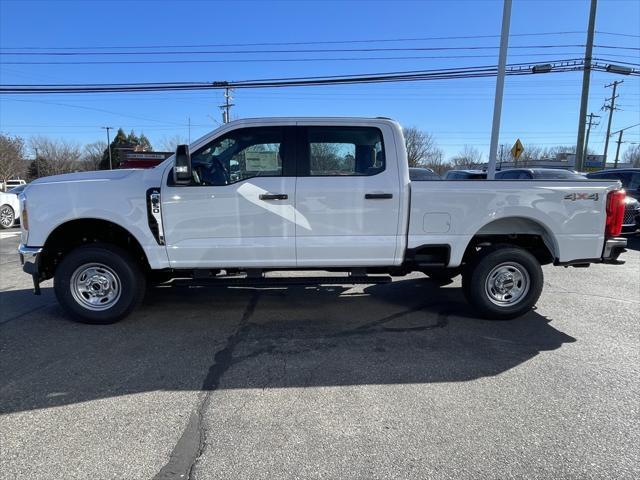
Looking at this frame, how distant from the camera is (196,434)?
2.74 metres

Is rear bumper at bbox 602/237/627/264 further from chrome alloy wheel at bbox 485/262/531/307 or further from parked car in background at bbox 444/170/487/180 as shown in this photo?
parked car in background at bbox 444/170/487/180

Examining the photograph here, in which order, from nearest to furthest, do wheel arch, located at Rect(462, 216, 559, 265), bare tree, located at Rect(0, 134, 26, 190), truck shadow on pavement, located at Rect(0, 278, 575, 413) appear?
truck shadow on pavement, located at Rect(0, 278, 575, 413) < wheel arch, located at Rect(462, 216, 559, 265) < bare tree, located at Rect(0, 134, 26, 190)

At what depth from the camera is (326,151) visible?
468cm

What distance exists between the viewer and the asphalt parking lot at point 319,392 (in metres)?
2.50

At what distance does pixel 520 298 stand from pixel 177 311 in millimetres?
4153

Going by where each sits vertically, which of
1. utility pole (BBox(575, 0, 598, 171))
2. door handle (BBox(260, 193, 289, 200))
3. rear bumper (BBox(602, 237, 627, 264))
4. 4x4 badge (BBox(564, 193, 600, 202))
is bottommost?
→ rear bumper (BBox(602, 237, 627, 264))

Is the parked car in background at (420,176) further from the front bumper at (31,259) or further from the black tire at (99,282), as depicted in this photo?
the front bumper at (31,259)

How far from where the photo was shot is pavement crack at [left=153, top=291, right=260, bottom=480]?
239 centimetres

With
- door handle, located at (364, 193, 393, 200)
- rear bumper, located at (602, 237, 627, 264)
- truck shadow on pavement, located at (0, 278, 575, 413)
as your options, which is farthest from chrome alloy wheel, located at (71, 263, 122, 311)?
rear bumper, located at (602, 237, 627, 264)

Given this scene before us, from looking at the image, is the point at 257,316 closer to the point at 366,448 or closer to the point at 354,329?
the point at 354,329

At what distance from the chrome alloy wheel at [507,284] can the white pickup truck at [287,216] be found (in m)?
0.04

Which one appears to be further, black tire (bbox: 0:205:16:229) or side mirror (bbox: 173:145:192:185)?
black tire (bbox: 0:205:16:229)

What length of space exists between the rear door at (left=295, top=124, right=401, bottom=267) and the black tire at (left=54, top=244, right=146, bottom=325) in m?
1.90

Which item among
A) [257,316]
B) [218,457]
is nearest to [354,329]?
[257,316]
